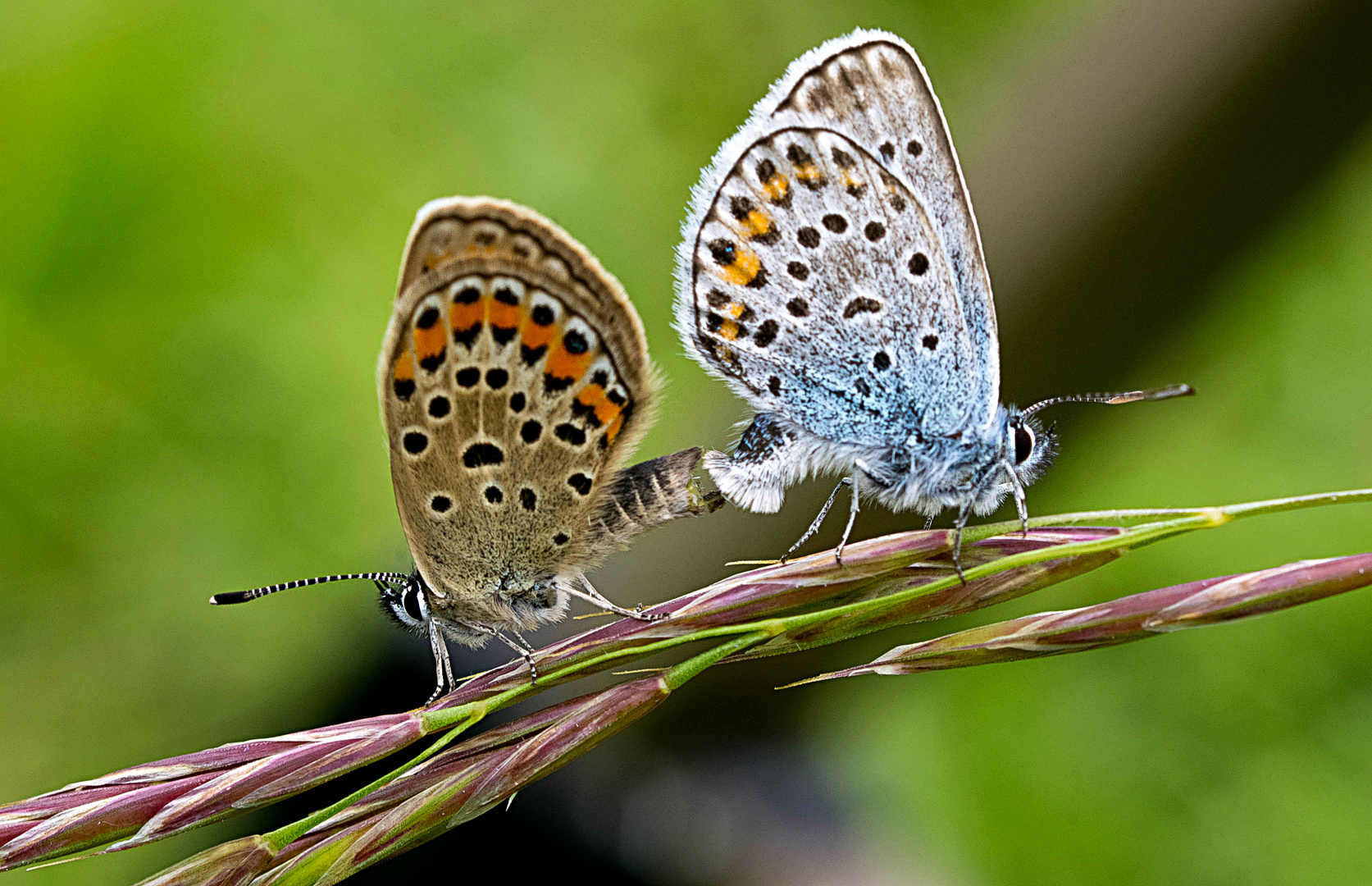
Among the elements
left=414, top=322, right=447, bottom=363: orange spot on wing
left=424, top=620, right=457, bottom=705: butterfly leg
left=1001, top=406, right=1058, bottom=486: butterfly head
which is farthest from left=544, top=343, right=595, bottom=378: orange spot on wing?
left=1001, top=406, right=1058, bottom=486: butterfly head

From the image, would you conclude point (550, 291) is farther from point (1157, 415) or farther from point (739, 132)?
point (1157, 415)


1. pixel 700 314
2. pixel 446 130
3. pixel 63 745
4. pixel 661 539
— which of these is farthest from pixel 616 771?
pixel 446 130

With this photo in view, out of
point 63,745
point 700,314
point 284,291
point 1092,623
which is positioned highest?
point 284,291

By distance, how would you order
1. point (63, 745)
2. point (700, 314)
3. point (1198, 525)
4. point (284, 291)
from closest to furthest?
1. point (1198, 525)
2. point (700, 314)
3. point (63, 745)
4. point (284, 291)

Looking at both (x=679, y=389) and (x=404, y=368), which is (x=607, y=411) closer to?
(x=404, y=368)

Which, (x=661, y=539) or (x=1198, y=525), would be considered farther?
(x=661, y=539)

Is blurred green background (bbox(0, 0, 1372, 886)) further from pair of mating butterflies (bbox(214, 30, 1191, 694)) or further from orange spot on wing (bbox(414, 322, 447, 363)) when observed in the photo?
orange spot on wing (bbox(414, 322, 447, 363))

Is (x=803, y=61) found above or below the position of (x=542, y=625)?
above
